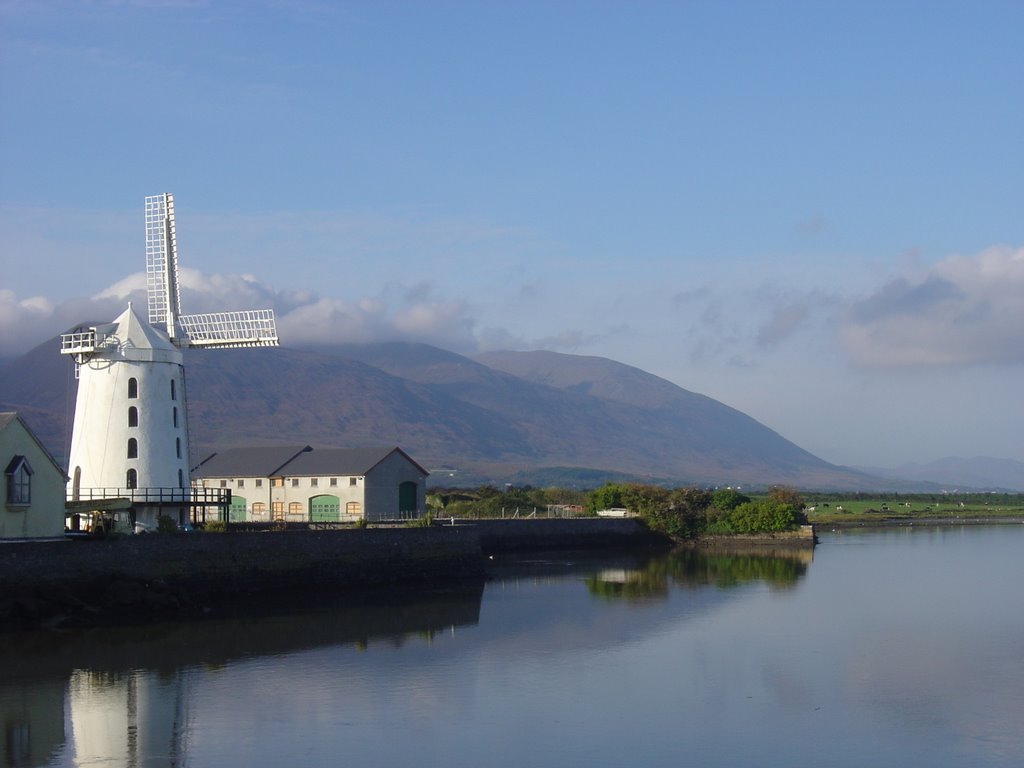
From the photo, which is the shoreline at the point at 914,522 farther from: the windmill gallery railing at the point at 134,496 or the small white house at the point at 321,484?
the windmill gallery railing at the point at 134,496

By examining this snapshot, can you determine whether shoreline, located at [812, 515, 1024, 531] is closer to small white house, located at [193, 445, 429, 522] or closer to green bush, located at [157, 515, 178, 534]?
small white house, located at [193, 445, 429, 522]

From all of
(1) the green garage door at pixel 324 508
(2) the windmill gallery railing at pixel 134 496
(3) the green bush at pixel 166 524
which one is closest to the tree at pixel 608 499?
(1) the green garage door at pixel 324 508

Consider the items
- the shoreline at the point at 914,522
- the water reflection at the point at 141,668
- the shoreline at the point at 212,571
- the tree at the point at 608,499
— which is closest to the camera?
the water reflection at the point at 141,668

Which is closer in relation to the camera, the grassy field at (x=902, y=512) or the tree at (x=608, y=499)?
the tree at (x=608, y=499)

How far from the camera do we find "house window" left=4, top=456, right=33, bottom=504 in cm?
3469

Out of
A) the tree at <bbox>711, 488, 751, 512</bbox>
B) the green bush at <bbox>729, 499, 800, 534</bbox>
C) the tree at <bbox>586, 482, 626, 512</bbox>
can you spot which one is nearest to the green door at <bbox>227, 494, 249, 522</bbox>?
the tree at <bbox>586, 482, 626, 512</bbox>

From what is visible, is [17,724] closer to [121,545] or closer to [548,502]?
[121,545]

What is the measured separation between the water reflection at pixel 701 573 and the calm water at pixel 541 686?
329 cm

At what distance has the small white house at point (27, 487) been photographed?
34.7 metres

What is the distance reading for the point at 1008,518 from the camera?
12156 centimetres

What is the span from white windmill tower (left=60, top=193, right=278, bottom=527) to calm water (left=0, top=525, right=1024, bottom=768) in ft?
27.1

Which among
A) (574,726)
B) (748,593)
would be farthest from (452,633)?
(748,593)

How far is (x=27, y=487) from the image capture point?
35.2 m

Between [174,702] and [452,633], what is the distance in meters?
11.3
